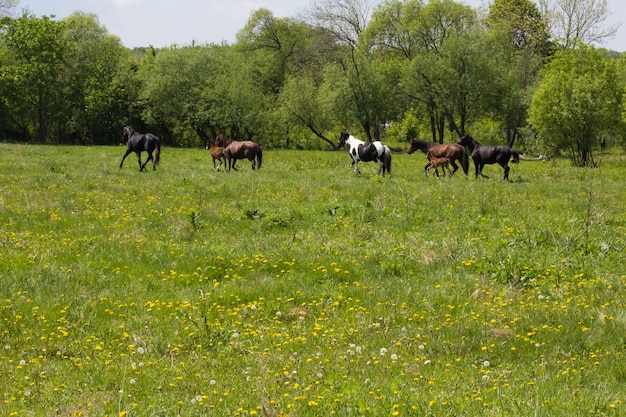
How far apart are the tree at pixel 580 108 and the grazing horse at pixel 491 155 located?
56.2 ft

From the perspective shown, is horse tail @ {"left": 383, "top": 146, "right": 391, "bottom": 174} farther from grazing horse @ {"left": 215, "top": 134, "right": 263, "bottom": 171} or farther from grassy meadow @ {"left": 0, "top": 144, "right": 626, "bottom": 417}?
grassy meadow @ {"left": 0, "top": 144, "right": 626, "bottom": 417}

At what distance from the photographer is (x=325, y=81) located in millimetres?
58000

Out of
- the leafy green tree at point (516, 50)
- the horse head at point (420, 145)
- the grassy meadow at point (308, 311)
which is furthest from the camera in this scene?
the leafy green tree at point (516, 50)

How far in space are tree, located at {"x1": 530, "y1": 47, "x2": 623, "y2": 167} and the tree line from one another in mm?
3943

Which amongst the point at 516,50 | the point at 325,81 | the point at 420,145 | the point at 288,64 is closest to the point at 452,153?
the point at 420,145

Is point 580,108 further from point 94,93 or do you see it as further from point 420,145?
point 94,93

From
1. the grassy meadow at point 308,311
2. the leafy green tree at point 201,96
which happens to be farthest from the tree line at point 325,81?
the grassy meadow at point 308,311

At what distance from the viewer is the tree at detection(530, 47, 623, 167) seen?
40062 mm

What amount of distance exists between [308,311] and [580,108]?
125ft

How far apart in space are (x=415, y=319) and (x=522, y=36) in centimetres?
6687

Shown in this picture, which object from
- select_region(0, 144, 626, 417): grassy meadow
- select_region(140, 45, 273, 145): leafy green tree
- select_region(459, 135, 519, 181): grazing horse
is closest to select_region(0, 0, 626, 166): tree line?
select_region(140, 45, 273, 145): leafy green tree

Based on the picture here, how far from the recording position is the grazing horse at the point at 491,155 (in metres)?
25.5

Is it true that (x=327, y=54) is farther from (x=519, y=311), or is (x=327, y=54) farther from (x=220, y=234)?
(x=519, y=311)

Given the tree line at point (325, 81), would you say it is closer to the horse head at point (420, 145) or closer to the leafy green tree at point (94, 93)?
the leafy green tree at point (94, 93)
